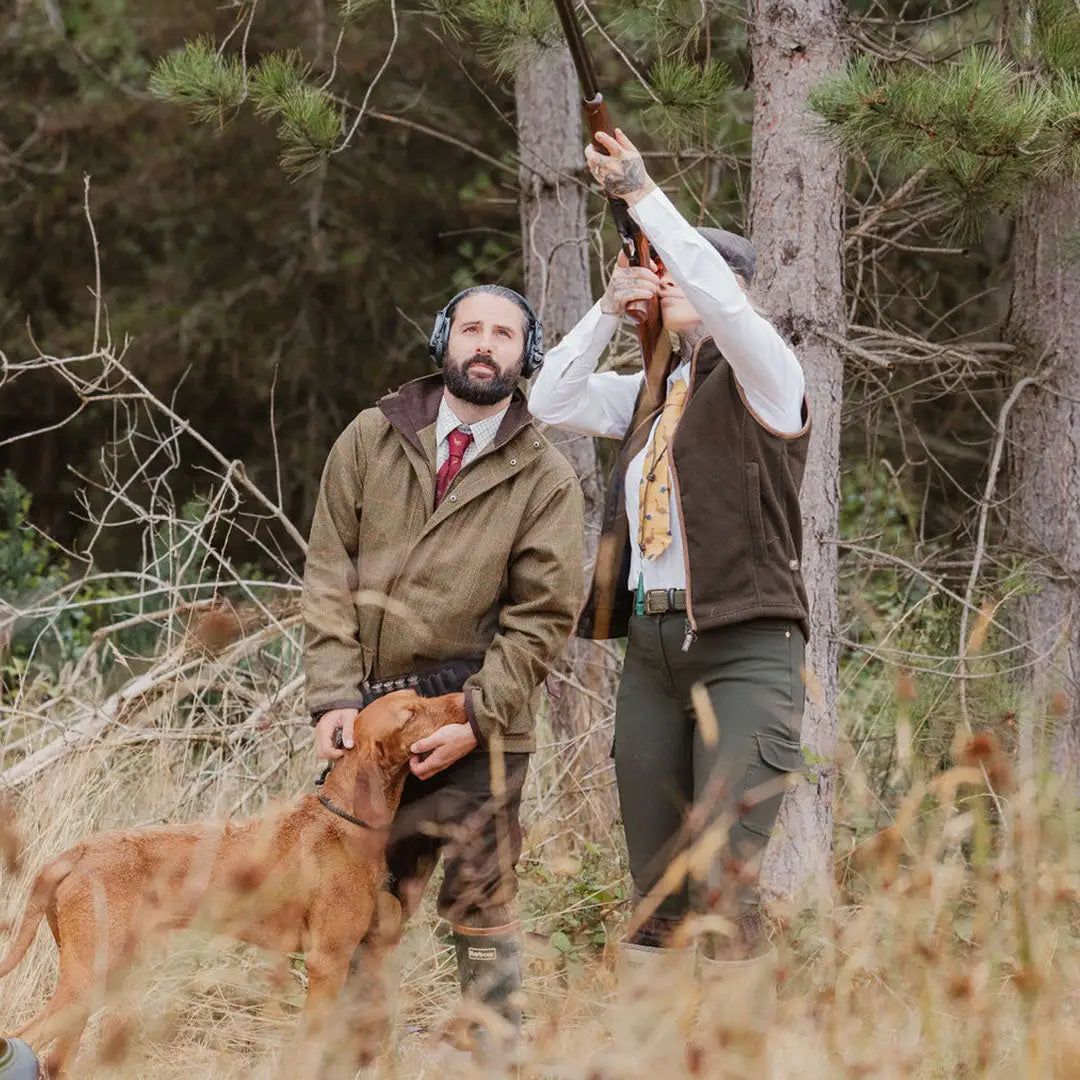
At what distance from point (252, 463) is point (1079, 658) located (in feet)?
31.0

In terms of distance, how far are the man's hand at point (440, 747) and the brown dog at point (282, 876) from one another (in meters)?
0.02

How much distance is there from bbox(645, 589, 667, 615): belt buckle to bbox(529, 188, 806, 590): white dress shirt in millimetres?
16

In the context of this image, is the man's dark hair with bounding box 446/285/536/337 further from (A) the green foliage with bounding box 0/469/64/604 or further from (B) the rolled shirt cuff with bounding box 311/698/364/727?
(A) the green foliage with bounding box 0/469/64/604

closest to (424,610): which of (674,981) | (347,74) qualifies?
(674,981)

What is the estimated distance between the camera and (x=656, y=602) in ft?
11.3

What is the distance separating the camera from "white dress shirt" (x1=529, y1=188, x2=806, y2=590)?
318 centimetres

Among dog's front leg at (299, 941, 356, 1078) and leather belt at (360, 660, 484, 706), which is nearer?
dog's front leg at (299, 941, 356, 1078)

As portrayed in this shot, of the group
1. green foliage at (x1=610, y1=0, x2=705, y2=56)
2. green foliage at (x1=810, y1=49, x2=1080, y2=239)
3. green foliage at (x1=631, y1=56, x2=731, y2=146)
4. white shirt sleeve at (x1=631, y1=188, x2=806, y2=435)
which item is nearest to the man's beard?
white shirt sleeve at (x1=631, y1=188, x2=806, y2=435)

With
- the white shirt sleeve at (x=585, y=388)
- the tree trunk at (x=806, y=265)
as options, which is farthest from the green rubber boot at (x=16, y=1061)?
the tree trunk at (x=806, y=265)

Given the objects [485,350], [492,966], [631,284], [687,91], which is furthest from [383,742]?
[687,91]

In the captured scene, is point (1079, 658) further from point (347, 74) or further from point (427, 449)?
point (347, 74)

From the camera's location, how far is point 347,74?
38.7ft

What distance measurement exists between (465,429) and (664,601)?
2.33 feet

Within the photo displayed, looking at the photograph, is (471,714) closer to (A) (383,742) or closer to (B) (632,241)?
(A) (383,742)
